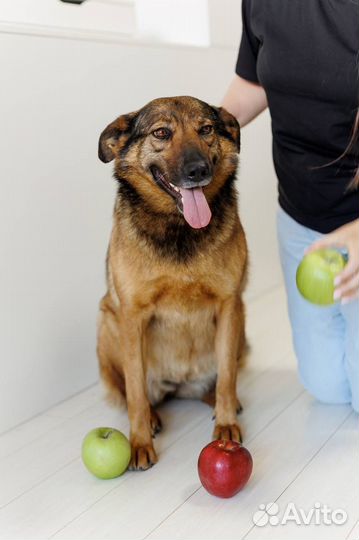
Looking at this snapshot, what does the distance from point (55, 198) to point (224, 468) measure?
3.57 feet

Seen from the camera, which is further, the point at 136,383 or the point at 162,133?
the point at 136,383

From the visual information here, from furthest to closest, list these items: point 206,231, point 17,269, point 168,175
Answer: point 17,269, point 206,231, point 168,175

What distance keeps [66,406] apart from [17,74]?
1115 millimetres

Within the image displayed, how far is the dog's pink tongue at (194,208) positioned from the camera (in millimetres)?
1639

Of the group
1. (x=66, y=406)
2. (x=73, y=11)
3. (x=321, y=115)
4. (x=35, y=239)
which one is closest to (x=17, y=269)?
(x=35, y=239)

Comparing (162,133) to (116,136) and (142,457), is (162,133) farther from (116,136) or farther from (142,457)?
(142,457)

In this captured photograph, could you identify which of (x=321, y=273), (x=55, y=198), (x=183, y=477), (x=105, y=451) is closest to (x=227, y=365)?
(x=183, y=477)

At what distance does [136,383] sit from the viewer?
1800 millimetres

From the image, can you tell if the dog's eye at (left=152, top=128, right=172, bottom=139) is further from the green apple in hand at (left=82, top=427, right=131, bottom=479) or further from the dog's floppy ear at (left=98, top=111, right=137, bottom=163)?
the green apple in hand at (left=82, top=427, right=131, bottom=479)

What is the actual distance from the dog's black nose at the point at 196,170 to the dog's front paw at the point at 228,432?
0.73 metres

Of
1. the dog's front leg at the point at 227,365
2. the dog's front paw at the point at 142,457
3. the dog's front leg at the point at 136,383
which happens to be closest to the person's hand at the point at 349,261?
the dog's front leg at the point at 227,365

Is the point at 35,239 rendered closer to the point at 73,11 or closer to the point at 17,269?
the point at 17,269

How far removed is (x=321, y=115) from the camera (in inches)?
70.5

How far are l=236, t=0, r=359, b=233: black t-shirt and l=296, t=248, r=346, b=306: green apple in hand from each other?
500 millimetres
